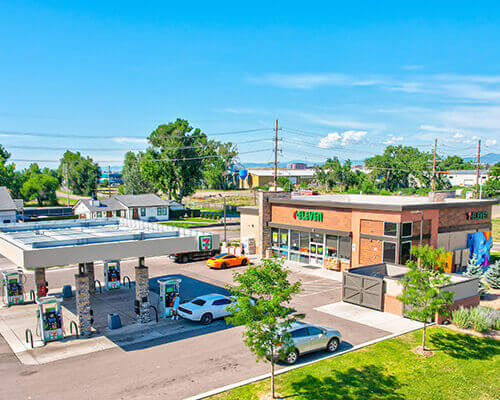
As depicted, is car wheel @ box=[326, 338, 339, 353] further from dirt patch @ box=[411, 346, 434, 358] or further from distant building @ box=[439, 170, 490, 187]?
distant building @ box=[439, 170, 490, 187]

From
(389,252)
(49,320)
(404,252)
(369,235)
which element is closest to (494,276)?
(404,252)

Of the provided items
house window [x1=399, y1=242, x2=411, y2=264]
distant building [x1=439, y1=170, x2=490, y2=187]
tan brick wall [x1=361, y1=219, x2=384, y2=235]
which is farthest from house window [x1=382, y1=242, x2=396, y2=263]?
distant building [x1=439, y1=170, x2=490, y2=187]

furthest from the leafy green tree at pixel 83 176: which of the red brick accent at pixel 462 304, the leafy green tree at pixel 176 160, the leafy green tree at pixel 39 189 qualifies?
the red brick accent at pixel 462 304

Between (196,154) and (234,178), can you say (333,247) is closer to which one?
(196,154)

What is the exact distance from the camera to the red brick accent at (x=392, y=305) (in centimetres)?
2161

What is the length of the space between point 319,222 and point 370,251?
208 inches

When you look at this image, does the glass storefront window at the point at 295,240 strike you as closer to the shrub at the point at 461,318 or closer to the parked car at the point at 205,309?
the parked car at the point at 205,309

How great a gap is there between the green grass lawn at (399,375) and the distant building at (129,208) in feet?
179

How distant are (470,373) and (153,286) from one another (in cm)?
2033

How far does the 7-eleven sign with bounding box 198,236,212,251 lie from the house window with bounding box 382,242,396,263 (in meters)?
14.7

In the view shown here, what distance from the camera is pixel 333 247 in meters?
32.8

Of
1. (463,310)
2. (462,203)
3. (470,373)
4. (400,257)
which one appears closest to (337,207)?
(400,257)

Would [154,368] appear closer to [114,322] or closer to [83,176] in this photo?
[114,322]

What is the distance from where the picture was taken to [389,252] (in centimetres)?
2870
